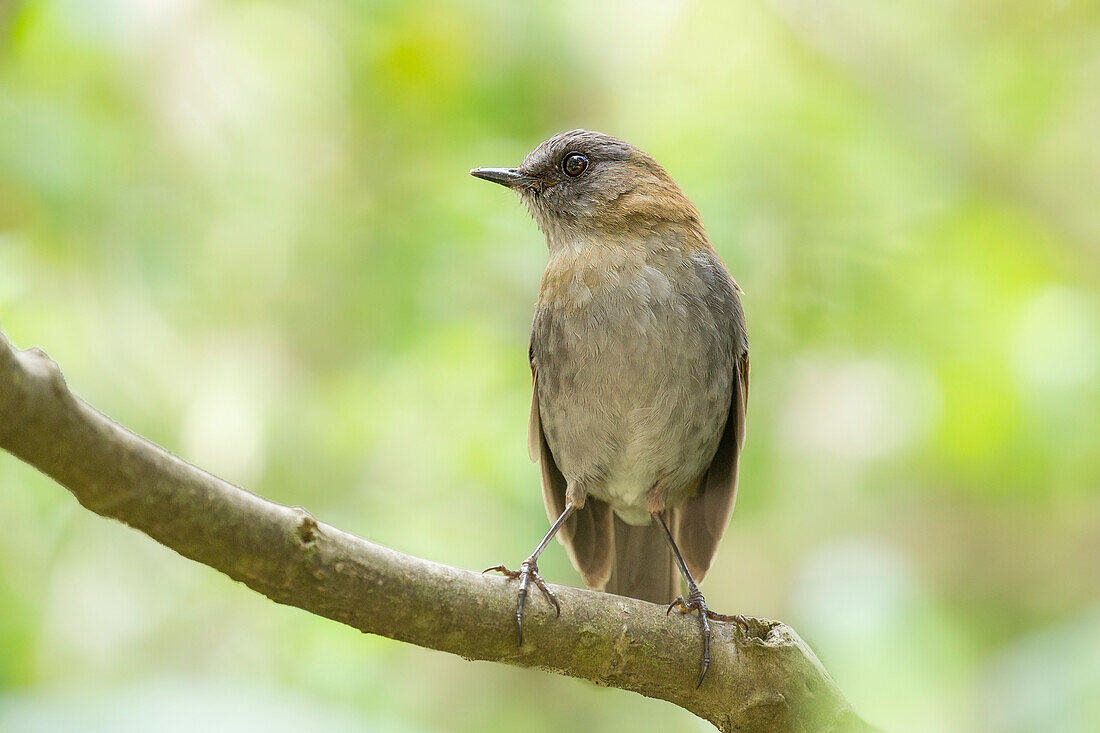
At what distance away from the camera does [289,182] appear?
204 inches

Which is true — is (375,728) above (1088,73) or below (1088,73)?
below

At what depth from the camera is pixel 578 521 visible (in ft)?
15.3

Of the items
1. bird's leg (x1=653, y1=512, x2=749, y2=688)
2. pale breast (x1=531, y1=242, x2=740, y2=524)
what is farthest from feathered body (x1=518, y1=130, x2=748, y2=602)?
bird's leg (x1=653, y1=512, x2=749, y2=688)

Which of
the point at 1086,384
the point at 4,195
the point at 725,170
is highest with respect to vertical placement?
the point at 725,170

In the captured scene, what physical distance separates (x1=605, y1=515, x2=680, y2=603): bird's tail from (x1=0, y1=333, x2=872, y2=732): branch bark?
1.24 metres

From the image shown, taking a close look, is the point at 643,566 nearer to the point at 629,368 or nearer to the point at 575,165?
the point at 629,368

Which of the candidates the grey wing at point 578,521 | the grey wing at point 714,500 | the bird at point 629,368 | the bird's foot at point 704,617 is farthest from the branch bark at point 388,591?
the grey wing at point 578,521

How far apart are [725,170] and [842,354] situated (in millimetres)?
1054

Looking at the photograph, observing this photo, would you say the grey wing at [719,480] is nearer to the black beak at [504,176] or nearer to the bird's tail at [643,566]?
the bird's tail at [643,566]

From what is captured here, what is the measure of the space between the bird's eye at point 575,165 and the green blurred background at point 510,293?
41cm

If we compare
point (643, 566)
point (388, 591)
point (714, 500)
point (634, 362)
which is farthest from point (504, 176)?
point (388, 591)

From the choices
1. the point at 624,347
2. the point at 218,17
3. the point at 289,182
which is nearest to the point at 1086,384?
the point at 624,347

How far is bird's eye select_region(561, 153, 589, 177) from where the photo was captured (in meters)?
4.57

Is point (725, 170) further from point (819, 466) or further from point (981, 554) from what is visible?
point (981, 554)
